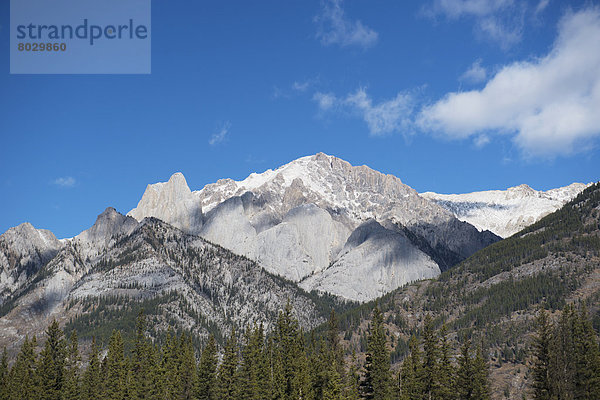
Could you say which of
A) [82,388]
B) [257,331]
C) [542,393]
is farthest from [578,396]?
[82,388]

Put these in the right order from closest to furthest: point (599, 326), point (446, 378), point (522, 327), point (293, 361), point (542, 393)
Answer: point (542, 393)
point (446, 378)
point (293, 361)
point (599, 326)
point (522, 327)

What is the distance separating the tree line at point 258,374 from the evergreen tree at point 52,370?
6.9 inches

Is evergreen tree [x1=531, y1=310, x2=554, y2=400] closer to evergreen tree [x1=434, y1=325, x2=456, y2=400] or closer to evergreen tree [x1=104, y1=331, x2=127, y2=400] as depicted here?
evergreen tree [x1=434, y1=325, x2=456, y2=400]

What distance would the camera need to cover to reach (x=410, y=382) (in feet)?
351

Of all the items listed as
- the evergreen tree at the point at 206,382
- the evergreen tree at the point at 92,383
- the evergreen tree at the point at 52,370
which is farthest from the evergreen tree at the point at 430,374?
the evergreen tree at the point at 52,370

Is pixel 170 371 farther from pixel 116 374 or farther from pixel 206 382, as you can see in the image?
pixel 206 382

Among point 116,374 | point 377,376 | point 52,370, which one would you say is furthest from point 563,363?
point 52,370

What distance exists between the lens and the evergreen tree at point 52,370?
386 feet

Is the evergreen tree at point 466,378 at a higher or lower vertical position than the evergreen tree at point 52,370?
lower

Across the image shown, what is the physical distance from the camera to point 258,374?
4523 inches

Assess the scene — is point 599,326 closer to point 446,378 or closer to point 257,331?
point 446,378

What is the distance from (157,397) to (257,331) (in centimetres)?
2203

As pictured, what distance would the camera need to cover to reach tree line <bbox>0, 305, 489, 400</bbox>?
102 m

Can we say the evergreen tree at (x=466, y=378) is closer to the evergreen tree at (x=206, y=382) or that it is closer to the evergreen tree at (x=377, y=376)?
the evergreen tree at (x=377, y=376)
